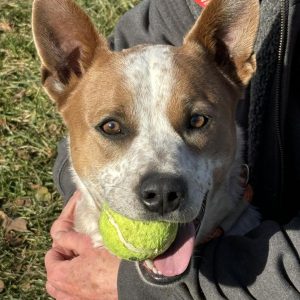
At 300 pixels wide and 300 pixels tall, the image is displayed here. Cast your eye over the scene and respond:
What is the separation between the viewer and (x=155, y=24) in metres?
3.84

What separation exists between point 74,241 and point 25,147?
69.7 inches

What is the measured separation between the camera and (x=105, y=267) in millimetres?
3162

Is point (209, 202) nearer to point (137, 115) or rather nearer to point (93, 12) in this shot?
point (137, 115)

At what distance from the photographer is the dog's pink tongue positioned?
278cm

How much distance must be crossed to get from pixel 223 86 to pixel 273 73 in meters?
0.27

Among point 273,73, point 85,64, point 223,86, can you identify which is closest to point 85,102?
point 85,64

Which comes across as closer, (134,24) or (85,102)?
(85,102)

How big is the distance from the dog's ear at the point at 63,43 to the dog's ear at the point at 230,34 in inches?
19.6

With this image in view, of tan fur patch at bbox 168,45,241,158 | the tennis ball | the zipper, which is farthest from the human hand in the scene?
the zipper

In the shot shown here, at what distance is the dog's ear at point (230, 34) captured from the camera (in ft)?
9.91

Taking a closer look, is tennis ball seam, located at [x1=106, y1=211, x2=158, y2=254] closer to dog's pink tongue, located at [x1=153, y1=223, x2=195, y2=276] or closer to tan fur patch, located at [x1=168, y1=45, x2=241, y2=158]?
dog's pink tongue, located at [x1=153, y1=223, x2=195, y2=276]

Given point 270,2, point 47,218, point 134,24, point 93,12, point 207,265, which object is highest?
point 270,2

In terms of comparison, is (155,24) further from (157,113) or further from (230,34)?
(157,113)

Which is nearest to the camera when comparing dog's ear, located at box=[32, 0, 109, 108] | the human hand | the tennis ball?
the tennis ball
